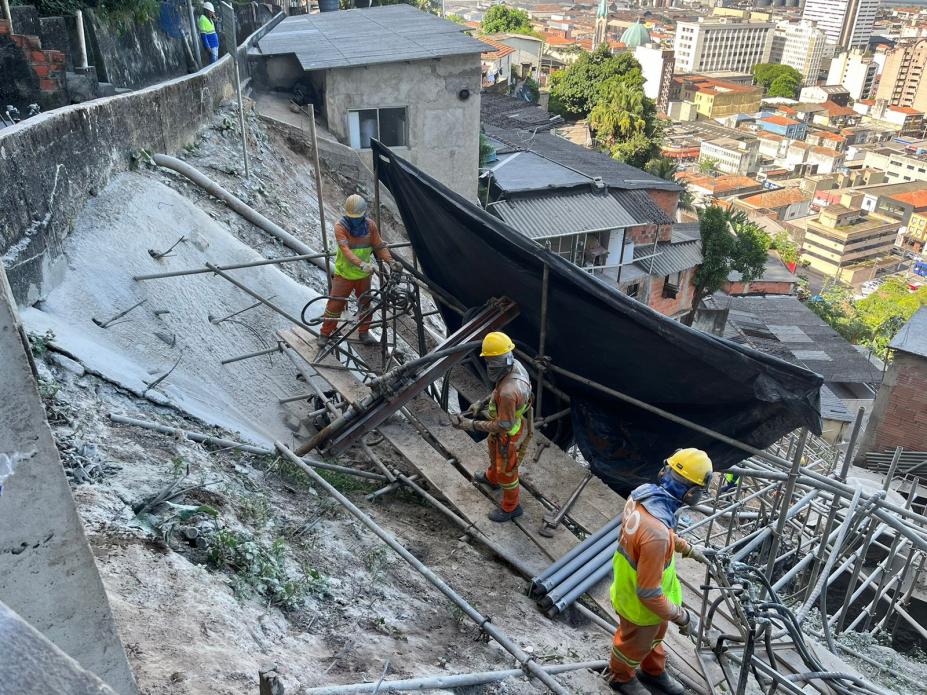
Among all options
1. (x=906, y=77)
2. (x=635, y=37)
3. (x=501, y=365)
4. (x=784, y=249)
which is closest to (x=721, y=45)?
(x=906, y=77)

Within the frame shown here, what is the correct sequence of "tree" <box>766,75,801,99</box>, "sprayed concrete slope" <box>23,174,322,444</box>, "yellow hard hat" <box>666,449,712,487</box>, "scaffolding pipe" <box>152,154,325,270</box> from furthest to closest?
"tree" <box>766,75,801,99</box>
"scaffolding pipe" <box>152,154,325,270</box>
"sprayed concrete slope" <box>23,174,322,444</box>
"yellow hard hat" <box>666,449,712,487</box>

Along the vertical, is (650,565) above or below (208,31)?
below

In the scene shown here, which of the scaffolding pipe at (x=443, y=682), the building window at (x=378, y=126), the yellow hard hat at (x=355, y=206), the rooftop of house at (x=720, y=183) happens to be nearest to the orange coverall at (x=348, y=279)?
the yellow hard hat at (x=355, y=206)

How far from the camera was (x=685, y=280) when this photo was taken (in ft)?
82.1

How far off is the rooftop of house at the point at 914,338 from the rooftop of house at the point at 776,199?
160ft

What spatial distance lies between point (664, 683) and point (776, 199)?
221 feet

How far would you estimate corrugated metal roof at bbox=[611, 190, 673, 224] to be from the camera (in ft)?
71.3

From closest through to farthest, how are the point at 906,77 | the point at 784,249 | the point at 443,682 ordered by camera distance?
the point at 443,682 → the point at 784,249 → the point at 906,77

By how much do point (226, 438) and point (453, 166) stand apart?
11.7m

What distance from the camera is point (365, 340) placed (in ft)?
23.3

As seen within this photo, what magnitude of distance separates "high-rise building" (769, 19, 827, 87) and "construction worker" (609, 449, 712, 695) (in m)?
128

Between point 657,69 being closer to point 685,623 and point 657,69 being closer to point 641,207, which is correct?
point 641,207

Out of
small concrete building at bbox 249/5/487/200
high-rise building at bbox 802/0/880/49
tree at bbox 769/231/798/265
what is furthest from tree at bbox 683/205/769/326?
high-rise building at bbox 802/0/880/49

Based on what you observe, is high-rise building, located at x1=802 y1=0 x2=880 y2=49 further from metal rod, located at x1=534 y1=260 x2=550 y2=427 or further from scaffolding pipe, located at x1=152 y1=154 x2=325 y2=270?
metal rod, located at x1=534 y1=260 x2=550 y2=427
